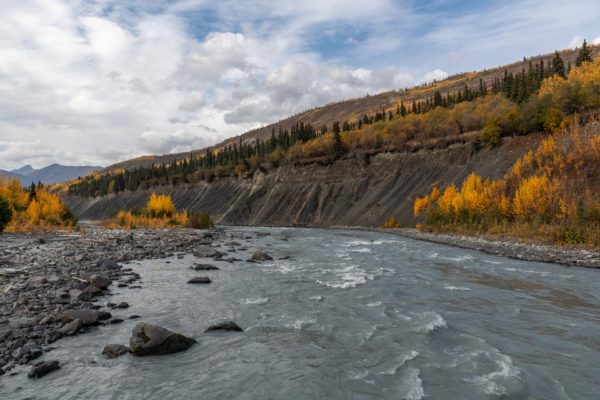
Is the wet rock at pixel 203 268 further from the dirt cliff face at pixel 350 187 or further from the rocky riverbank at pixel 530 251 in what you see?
the dirt cliff face at pixel 350 187

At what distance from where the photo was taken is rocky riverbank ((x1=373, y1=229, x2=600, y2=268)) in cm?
2809

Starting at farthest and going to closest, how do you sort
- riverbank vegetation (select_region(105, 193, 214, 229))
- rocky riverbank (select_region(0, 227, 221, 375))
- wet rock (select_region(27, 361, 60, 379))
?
1. riverbank vegetation (select_region(105, 193, 214, 229))
2. rocky riverbank (select_region(0, 227, 221, 375))
3. wet rock (select_region(27, 361, 60, 379))

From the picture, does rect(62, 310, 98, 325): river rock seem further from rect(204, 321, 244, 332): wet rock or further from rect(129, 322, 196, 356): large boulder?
rect(204, 321, 244, 332): wet rock

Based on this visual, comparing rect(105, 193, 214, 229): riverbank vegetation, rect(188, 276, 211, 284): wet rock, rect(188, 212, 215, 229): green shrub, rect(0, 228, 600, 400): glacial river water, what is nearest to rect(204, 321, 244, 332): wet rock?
rect(0, 228, 600, 400): glacial river water

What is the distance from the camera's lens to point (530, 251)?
3281cm

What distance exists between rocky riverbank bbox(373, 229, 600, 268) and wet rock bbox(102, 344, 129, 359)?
29.1 m

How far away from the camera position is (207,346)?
476 inches

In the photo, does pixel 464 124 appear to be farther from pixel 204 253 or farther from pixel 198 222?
pixel 204 253

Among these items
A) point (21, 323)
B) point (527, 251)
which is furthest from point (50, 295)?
point (527, 251)

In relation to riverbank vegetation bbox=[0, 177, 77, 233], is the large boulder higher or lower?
lower

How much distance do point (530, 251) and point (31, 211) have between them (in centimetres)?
6845

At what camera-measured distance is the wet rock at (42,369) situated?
9.56m

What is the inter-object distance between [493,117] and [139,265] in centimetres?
7028

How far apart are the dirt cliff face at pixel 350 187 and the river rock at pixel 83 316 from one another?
6136 cm
